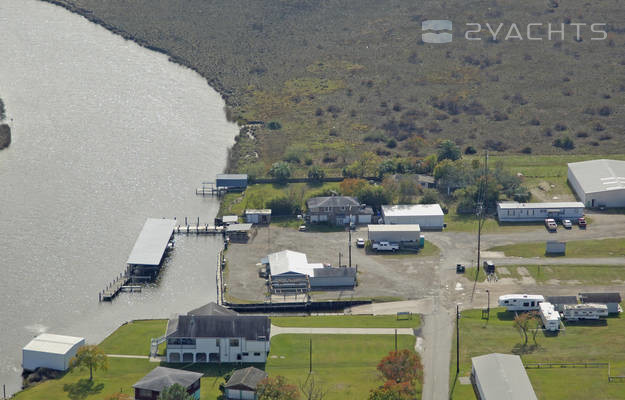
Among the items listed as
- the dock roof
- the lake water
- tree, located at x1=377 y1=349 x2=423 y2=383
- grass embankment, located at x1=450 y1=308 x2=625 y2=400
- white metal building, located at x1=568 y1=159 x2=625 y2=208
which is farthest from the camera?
white metal building, located at x1=568 y1=159 x2=625 y2=208

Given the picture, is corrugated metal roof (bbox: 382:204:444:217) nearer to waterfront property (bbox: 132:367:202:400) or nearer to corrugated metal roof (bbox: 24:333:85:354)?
corrugated metal roof (bbox: 24:333:85:354)

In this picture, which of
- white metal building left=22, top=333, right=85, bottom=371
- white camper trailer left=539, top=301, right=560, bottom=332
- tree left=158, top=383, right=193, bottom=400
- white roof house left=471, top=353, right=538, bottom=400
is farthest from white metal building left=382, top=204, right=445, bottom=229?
tree left=158, top=383, right=193, bottom=400

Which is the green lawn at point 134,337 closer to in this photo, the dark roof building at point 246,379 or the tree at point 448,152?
the dark roof building at point 246,379

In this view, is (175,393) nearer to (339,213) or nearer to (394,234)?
(394,234)

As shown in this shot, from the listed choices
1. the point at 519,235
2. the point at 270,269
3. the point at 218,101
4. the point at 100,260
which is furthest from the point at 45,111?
the point at 519,235

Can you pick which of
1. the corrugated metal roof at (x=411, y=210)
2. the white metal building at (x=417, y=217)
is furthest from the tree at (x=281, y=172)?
the white metal building at (x=417, y=217)

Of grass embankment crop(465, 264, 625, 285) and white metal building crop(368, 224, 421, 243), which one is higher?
white metal building crop(368, 224, 421, 243)

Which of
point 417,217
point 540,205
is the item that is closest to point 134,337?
point 417,217
